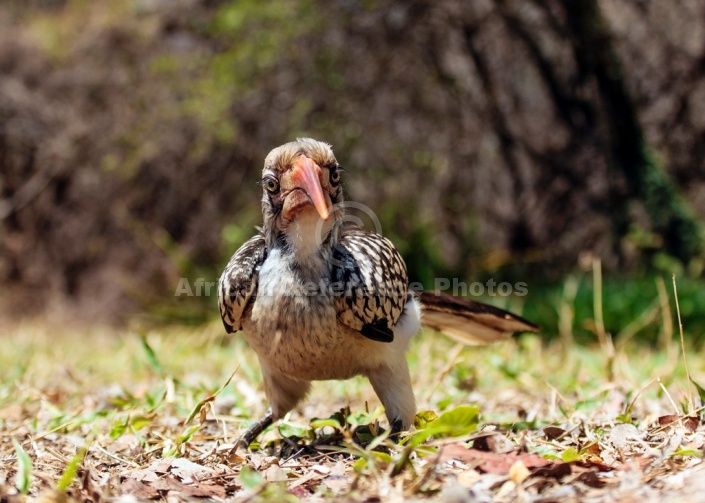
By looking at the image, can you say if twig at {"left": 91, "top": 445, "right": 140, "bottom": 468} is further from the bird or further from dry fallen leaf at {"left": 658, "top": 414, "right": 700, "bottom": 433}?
dry fallen leaf at {"left": 658, "top": 414, "right": 700, "bottom": 433}

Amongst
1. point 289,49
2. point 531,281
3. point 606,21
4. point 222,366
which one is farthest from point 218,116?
point 606,21

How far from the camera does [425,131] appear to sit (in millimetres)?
6754

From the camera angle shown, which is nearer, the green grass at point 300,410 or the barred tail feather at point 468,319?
the green grass at point 300,410

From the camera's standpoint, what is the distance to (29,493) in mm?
2277

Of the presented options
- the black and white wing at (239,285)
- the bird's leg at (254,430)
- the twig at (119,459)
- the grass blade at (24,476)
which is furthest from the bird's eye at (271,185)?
the grass blade at (24,476)

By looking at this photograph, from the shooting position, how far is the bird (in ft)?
9.43

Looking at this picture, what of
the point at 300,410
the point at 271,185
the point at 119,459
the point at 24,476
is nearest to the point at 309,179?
the point at 271,185

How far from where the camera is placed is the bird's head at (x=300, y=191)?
2893 mm

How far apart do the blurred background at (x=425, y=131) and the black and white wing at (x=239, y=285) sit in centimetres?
355

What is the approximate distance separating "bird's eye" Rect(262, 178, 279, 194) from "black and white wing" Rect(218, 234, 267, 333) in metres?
0.24

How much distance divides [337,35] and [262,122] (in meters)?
1.01

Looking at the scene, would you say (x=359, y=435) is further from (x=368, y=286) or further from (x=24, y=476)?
(x=24, y=476)

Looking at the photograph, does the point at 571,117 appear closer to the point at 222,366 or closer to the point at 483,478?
the point at 222,366

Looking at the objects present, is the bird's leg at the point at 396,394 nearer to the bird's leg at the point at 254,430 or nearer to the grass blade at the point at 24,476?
the bird's leg at the point at 254,430
